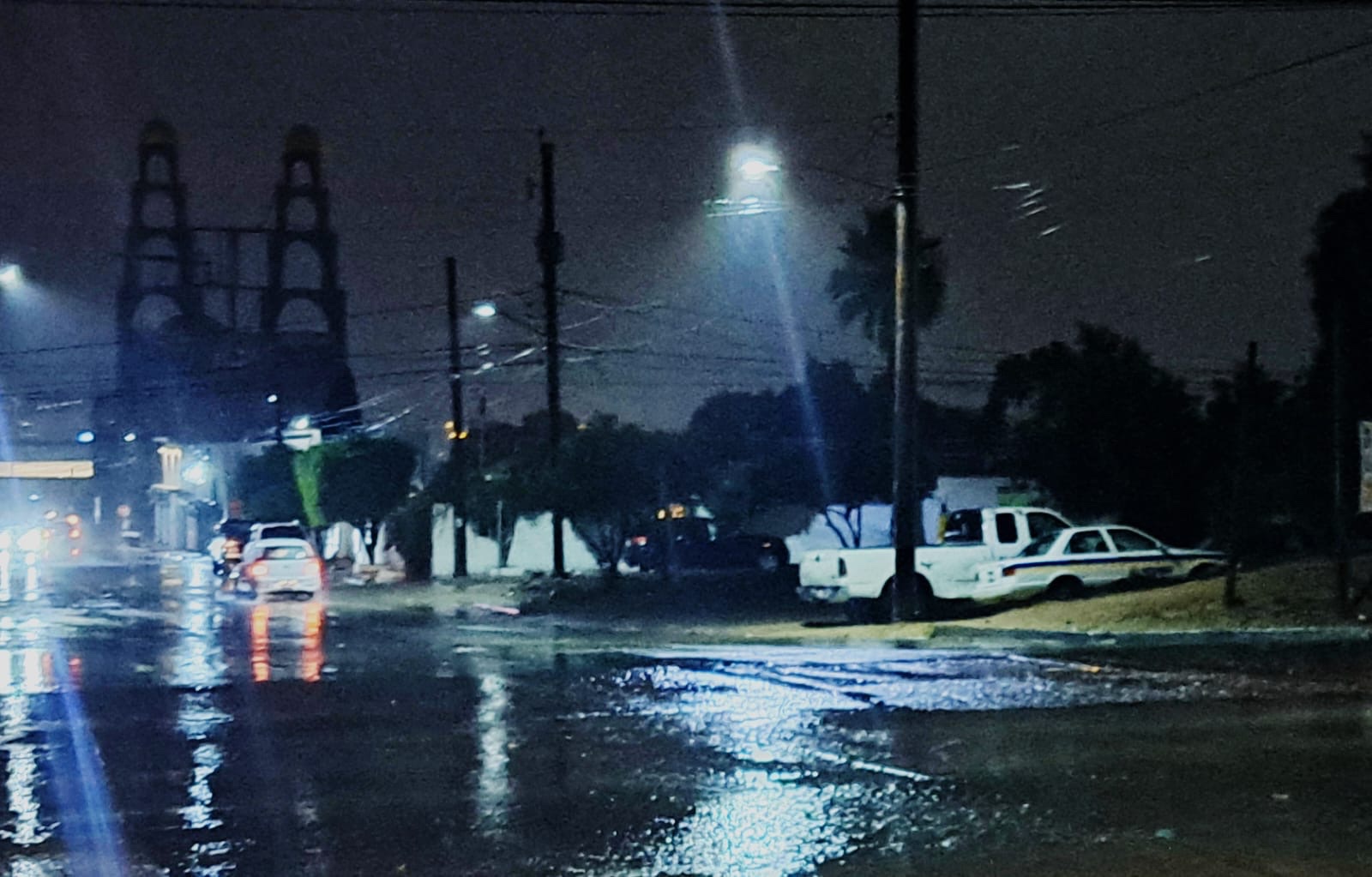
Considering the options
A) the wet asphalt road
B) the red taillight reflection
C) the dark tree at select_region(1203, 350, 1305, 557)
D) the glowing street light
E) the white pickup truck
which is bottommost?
the wet asphalt road

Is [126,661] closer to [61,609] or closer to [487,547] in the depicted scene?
[61,609]

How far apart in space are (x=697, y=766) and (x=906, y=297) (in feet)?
43.3

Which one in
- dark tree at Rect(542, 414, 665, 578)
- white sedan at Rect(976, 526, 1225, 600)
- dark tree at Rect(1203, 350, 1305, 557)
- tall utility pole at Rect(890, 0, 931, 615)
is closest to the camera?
tall utility pole at Rect(890, 0, 931, 615)

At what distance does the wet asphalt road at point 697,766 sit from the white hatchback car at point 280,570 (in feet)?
60.2

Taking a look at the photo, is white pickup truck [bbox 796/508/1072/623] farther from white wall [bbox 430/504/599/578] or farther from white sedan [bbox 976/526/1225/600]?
white wall [bbox 430/504/599/578]

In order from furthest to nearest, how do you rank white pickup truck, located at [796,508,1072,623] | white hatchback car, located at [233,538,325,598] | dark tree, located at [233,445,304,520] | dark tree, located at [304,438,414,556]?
dark tree, located at [233,445,304,520] → dark tree, located at [304,438,414,556] → white hatchback car, located at [233,538,325,598] → white pickup truck, located at [796,508,1072,623]

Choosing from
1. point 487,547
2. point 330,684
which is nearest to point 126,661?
point 330,684

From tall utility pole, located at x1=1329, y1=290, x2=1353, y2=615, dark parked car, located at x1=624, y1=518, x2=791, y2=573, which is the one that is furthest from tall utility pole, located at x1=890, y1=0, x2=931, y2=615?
dark parked car, located at x1=624, y1=518, x2=791, y2=573

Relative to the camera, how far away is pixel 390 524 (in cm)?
5491

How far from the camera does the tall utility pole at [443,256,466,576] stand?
4397 centimetres

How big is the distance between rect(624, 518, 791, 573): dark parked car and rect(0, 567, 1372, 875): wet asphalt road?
26.4 meters

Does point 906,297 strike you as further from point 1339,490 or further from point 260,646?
point 260,646

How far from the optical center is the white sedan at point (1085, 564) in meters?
27.0

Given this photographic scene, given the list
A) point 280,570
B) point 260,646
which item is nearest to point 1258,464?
point 260,646
